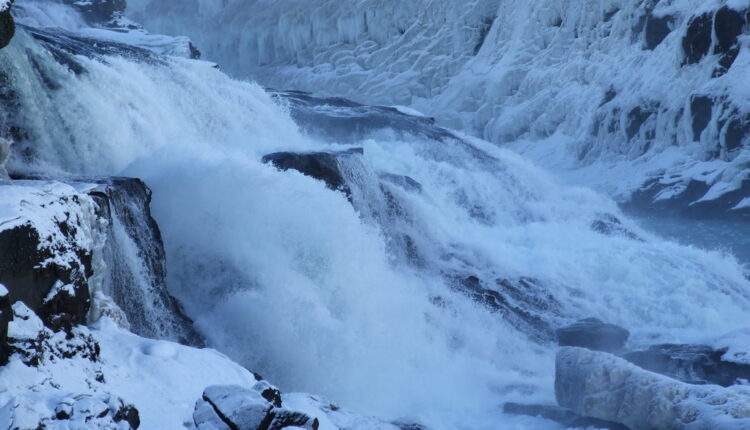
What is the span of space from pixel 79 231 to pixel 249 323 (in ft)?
14.2

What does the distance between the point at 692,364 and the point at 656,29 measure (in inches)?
1053

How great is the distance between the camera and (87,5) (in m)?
31.8

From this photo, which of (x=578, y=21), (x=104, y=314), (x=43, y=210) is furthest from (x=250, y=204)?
(x=578, y=21)

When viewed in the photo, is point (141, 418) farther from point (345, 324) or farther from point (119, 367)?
point (345, 324)

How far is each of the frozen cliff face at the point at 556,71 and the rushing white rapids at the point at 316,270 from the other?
13.3 meters

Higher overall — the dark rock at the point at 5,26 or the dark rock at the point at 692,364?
the dark rock at the point at 5,26

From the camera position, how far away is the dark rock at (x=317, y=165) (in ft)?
42.5

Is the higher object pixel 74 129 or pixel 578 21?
pixel 578 21

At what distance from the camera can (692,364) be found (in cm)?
1016

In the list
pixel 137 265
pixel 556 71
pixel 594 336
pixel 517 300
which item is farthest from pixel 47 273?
pixel 556 71

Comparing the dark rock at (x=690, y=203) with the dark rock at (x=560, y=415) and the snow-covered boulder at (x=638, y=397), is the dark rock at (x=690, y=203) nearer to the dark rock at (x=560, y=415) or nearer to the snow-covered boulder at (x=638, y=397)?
the dark rock at (x=560, y=415)

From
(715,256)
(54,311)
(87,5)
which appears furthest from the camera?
(87,5)

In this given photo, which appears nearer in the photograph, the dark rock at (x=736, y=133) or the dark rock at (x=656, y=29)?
the dark rock at (x=736, y=133)

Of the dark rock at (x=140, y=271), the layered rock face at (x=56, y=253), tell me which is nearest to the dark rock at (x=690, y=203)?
the dark rock at (x=140, y=271)
